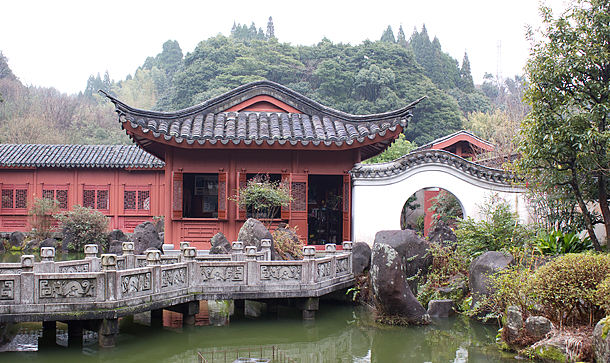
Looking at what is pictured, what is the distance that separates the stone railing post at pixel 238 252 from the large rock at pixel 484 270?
418 cm

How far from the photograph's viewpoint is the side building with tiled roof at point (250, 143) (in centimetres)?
1236

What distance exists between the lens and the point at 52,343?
784 cm

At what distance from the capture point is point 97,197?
2112 centimetres

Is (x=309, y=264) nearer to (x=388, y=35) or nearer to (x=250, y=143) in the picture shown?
(x=250, y=143)

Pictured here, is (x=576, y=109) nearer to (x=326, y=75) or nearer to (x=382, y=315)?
(x=382, y=315)

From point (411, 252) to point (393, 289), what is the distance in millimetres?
1956

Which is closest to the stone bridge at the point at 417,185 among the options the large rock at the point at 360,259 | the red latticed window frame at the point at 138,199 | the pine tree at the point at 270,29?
the large rock at the point at 360,259

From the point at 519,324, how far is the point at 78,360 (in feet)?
20.1

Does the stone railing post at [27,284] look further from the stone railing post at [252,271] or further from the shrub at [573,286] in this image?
the shrub at [573,286]

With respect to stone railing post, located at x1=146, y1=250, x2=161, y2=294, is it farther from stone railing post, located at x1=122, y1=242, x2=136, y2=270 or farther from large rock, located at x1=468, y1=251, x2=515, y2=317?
large rock, located at x1=468, y1=251, x2=515, y2=317

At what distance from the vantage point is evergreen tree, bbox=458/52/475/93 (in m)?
45.9

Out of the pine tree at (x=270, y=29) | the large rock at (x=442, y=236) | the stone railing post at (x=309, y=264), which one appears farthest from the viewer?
the pine tree at (x=270, y=29)

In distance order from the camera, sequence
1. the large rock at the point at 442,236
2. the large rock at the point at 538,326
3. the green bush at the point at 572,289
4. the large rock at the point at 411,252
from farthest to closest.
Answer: the large rock at the point at 442,236 < the large rock at the point at 411,252 < the large rock at the point at 538,326 < the green bush at the point at 572,289

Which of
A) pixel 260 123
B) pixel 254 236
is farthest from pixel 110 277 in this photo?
pixel 260 123
